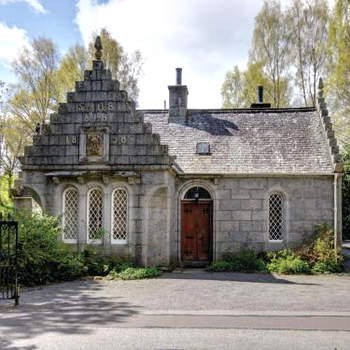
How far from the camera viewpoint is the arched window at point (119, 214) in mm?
16656

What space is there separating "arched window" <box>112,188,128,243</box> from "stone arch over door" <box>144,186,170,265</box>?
0.88 meters

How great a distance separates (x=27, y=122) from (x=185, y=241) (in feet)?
52.5

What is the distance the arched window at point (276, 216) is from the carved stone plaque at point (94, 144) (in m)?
7.16

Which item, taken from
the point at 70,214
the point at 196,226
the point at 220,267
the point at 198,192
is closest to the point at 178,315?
the point at 220,267

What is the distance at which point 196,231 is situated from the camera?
18812 millimetres

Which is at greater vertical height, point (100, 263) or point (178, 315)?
point (100, 263)

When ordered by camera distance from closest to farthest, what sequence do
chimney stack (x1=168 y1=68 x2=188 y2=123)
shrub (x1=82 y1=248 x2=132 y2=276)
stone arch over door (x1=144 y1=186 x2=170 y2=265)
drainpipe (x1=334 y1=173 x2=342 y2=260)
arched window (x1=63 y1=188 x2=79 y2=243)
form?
1. shrub (x1=82 y1=248 x2=132 y2=276)
2. stone arch over door (x1=144 y1=186 x2=170 y2=265)
3. arched window (x1=63 y1=188 x2=79 y2=243)
4. drainpipe (x1=334 y1=173 x2=342 y2=260)
5. chimney stack (x1=168 y1=68 x2=188 y2=123)

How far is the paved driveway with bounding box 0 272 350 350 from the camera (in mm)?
7453

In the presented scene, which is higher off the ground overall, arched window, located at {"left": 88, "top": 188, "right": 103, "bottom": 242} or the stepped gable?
the stepped gable

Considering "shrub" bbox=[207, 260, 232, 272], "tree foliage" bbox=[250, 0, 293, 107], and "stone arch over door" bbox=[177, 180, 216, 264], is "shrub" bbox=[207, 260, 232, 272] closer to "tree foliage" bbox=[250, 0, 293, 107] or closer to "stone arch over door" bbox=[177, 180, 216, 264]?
"stone arch over door" bbox=[177, 180, 216, 264]

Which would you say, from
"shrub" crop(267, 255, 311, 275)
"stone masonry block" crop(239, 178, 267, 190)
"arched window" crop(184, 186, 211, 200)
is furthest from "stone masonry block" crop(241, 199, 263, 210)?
"shrub" crop(267, 255, 311, 275)

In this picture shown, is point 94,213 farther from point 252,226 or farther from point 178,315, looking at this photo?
point 178,315

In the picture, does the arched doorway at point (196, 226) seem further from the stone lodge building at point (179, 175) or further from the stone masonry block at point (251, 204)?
the stone masonry block at point (251, 204)

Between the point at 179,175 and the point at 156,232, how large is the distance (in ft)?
9.44
